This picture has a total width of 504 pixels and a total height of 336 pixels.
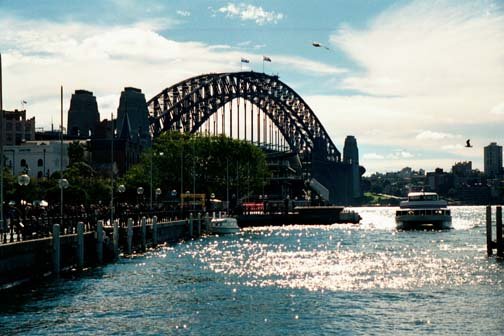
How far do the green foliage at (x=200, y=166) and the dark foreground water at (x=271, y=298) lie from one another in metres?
88.7

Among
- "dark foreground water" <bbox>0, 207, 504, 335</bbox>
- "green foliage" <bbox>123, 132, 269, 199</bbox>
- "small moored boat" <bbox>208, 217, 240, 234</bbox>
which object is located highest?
"green foliage" <bbox>123, 132, 269, 199</bbox>

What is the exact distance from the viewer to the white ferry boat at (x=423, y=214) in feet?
450

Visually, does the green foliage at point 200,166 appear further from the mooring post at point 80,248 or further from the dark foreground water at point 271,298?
the mooring post at point 80,248

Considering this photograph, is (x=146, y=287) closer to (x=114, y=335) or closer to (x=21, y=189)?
(x=114, y=335)

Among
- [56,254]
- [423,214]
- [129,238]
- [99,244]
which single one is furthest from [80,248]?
[423,214]

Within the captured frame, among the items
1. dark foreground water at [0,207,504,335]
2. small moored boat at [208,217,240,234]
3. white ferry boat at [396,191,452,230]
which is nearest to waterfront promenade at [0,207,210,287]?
dark foreground water at [0,207,504,335]

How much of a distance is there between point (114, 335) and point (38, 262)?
20.6 m

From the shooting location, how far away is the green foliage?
17038cm

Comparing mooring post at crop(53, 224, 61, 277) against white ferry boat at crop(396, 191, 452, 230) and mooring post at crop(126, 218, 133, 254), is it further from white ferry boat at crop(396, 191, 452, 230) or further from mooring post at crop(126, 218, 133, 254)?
white ferry boat at crop(396, 191, 452, 230)

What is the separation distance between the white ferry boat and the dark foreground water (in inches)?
2175

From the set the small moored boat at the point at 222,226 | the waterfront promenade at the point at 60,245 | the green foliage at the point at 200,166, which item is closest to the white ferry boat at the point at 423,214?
the small moored boat at the point at 222,226

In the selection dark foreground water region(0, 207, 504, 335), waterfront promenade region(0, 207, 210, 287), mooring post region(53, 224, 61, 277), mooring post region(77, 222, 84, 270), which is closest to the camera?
dark foreground water region(0, 207, 504, 335)

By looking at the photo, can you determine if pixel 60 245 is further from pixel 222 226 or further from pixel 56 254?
pixel 222 226

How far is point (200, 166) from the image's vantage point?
17625 centimetres
